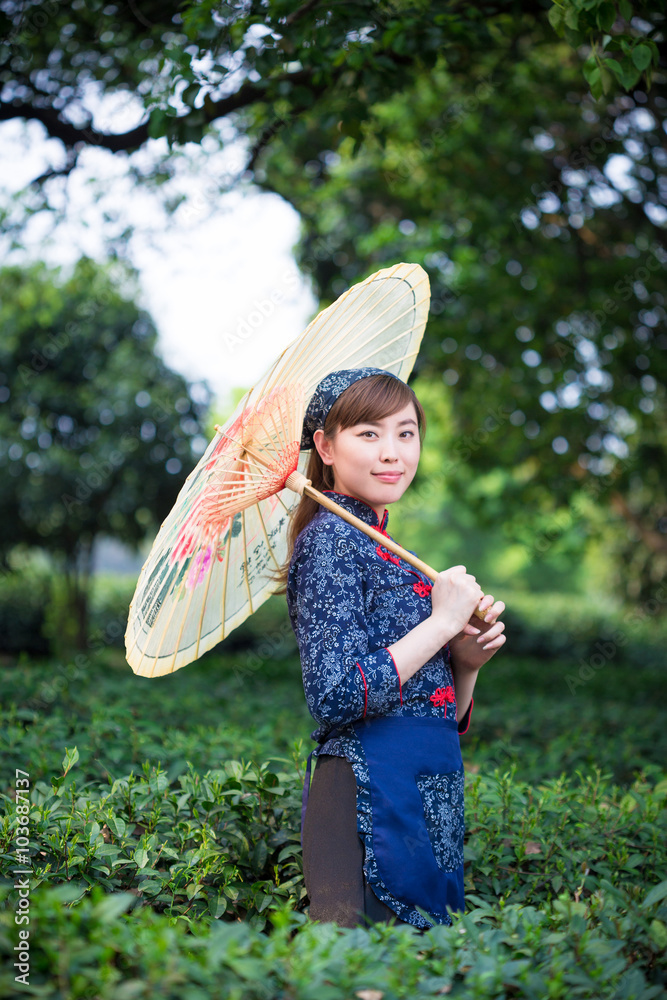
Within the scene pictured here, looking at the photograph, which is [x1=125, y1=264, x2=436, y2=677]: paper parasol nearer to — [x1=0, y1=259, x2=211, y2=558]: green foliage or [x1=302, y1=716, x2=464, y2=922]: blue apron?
[x1=302, y1=716, x2=464, y2=922]: blue apron

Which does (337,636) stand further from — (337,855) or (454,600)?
(337,855)

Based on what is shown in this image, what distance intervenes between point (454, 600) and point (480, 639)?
0.63ft

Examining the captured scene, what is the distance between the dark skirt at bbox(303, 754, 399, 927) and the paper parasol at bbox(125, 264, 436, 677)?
0.53m

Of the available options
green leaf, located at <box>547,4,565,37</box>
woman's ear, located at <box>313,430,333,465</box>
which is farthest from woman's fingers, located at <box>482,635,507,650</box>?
green leaf, located at <box>547,4,565,37</box>

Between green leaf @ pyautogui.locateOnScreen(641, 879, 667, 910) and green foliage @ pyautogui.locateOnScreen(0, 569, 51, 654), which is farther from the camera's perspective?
green foliage @ pyautogui.locateOnScreen(0, 569, 51, 654)

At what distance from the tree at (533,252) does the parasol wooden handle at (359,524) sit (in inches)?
204

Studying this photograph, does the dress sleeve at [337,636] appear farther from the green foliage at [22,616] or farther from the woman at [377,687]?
the green foliage at [22,616]

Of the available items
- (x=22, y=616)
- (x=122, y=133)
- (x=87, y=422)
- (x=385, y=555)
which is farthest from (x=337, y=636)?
(x=22, y=616)

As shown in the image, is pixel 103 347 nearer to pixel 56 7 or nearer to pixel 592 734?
pixel 56 7

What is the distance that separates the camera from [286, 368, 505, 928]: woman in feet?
6.04

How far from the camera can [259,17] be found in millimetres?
3383

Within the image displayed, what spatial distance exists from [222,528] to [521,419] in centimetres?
595

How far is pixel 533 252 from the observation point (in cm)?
745

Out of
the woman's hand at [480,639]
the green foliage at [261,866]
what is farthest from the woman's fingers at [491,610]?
the green foliage at [261,866]
